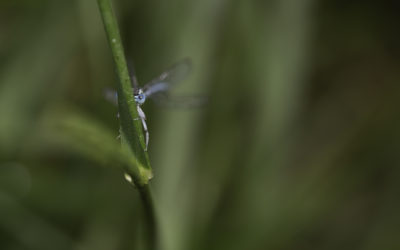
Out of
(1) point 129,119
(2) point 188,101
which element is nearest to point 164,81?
(2) point 188,101

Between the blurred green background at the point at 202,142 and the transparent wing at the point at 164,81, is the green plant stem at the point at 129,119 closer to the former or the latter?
the transparent wing at the point at 164,81

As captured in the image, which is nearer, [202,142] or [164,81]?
[164,81]

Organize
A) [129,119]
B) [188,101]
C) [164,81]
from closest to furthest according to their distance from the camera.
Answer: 1. [129,119]
2. [164,81]
3. [188,101]

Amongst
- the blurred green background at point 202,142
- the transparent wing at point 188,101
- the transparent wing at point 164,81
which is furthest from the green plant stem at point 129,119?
the transparent wing at point 188,101

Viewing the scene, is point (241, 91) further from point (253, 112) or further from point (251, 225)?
point (251, 225)

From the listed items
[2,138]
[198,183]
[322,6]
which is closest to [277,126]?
[198,183]

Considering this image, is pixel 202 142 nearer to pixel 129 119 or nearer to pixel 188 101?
pixel 188 101

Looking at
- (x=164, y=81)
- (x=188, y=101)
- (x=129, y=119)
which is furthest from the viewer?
(x=188, y=101)

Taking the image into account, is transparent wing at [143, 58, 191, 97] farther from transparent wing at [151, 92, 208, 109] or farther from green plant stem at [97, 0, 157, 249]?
green plant stem at [97, 0, 157, 249]
